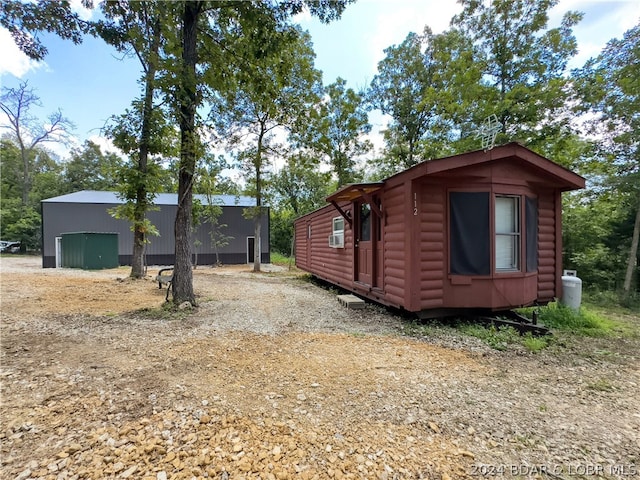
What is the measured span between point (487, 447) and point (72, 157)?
43.3 meters

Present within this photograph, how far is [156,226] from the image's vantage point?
60.4 feet

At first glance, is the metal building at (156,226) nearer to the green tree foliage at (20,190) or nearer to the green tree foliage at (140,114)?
the green tree foliage at (140,114)

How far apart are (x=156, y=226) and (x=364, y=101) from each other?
Result: 14.7 meters

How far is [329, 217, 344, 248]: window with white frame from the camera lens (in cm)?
817

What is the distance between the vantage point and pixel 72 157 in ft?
109

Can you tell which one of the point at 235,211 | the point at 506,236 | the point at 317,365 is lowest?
the point at 317,365

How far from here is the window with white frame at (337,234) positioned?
8174 millimetres

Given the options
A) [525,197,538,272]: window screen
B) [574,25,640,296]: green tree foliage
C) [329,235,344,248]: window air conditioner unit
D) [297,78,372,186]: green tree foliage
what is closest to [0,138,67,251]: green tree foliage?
[297,78,372,186]: green tree foliage

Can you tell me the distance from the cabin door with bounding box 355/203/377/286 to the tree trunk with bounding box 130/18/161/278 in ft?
15.4

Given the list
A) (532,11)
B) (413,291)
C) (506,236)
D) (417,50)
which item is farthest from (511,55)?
(413,291)

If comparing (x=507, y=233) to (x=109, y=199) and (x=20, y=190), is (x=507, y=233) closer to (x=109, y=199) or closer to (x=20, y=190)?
(x=109, y=199)

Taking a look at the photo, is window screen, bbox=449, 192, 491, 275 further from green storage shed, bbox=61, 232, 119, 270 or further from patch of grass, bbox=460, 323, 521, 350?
green storage shed, bbox=61, 232, 119, 270

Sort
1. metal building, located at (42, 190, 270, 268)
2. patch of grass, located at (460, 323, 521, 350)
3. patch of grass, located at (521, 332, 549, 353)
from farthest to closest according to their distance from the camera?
metal building, located at (42, 190, 270, 268)
patch of grass, located at (460, 323, 521, 350)
patch of grass, located at (521, 332, 549, 353)

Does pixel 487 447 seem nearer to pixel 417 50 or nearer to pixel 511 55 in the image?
pixel 511 55
